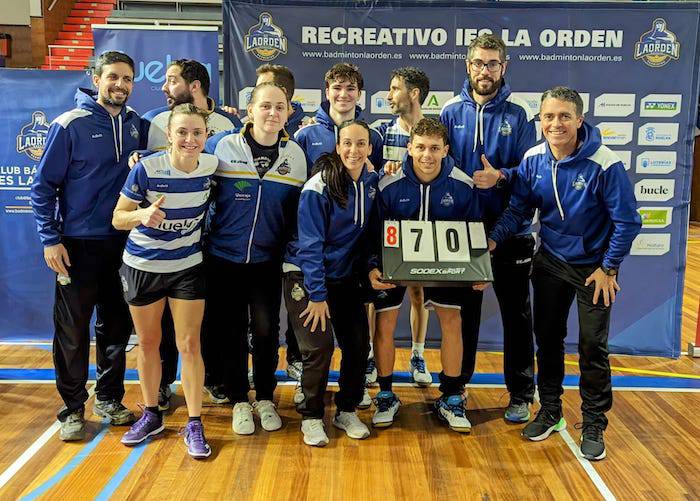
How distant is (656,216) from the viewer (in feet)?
16.2

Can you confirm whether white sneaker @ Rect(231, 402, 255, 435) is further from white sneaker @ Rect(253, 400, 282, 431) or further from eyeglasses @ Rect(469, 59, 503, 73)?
eyeglasses @ Rect(469, 59, 503, 73)

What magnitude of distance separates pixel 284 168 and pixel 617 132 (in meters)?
2.79

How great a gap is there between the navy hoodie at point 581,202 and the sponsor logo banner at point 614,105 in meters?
1.71

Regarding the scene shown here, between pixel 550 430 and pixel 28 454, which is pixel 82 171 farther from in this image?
pixel 550 430

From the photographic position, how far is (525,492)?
3.05 metres

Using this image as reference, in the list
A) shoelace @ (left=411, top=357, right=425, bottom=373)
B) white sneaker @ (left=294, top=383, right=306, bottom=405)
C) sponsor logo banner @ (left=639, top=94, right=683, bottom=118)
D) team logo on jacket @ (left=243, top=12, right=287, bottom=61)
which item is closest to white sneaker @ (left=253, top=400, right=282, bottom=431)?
white sneaker @ (left=294, top=383, right=306, bottom=405)

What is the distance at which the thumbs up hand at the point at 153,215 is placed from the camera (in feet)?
Answer: 9.98

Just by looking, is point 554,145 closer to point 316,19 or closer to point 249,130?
point 249,130

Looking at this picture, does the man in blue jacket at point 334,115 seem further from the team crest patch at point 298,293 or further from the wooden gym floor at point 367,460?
the wooden gym floor at point 367,460

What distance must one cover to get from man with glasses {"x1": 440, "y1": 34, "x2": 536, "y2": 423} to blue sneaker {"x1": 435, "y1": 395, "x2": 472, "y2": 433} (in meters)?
0.15

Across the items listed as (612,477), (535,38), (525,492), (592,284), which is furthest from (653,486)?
(535,38)

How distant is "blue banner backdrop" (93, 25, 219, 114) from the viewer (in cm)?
476

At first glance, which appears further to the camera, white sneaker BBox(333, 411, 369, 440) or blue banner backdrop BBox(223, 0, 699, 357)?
blue banner backdrop BBox(223, 0, 699, 357)

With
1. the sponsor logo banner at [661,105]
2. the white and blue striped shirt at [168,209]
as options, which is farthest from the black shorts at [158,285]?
the sponsor logo banner at [661,105]
